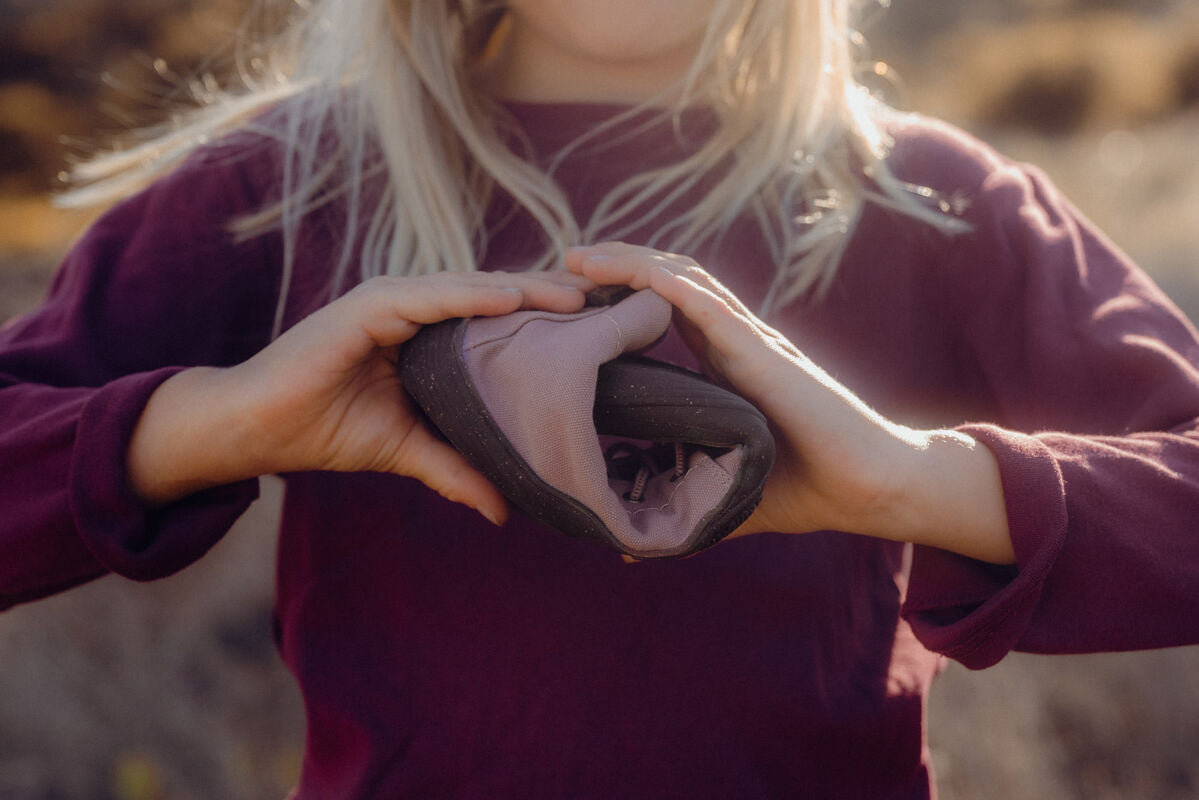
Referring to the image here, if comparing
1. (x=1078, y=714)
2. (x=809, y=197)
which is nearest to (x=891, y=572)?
(x=809, y=197)

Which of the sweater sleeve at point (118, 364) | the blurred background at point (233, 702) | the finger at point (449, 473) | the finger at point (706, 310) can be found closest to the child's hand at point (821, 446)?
the finger at point (706, 310)

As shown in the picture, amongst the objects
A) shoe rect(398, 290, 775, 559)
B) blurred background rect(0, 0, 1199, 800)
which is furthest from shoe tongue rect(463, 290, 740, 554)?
blurred background rect(0, 0, 1199, 800)

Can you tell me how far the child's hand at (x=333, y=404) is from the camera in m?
0.82

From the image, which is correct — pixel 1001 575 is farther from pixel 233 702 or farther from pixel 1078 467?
pixel 233 702

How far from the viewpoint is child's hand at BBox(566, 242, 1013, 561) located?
806 mm

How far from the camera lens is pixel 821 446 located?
81 centimetres

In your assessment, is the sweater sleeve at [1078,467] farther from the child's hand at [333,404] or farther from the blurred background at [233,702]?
the blurred background at [233,702]

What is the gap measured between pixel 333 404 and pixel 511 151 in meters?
0.51

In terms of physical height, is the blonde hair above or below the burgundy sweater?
above

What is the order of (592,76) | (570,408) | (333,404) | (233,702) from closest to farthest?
(570,408) → (333,404) → (592,76) → (233,702)

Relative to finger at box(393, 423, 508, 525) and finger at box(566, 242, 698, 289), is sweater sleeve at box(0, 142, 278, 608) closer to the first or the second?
finger at box(393, 423, 508, 525)

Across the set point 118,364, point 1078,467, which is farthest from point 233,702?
point 1078,467

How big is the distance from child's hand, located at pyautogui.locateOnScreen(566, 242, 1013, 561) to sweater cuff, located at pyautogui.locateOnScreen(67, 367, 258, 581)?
0.40 meters

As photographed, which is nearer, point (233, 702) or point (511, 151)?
point (511, 151)
